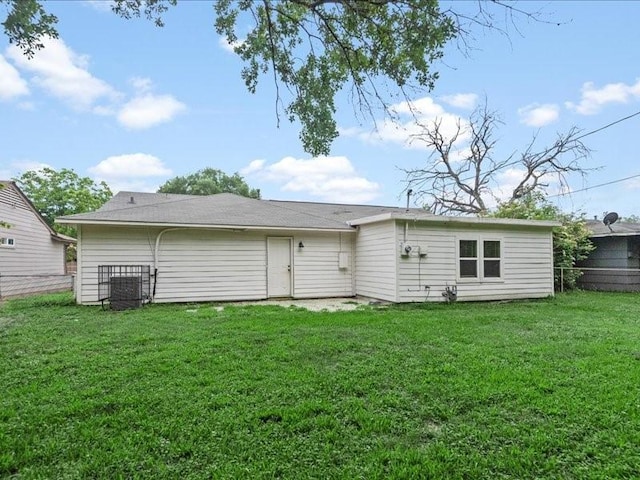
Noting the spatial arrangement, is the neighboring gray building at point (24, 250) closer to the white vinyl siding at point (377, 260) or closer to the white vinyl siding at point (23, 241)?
the white vinyl siding at point (23, 241)

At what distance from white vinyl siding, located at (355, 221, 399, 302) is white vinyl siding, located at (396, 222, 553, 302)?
→ 0.22m

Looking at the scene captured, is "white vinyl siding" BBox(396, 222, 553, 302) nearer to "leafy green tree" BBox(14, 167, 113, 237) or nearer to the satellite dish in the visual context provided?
the satellite dish

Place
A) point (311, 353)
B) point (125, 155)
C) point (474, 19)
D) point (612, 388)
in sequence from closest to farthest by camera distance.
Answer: point (612, 388) → point (474, 19) → point (311, 353) → point (125, 155)

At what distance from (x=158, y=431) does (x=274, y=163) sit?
17.2 m

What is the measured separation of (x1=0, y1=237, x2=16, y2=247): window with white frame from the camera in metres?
12.5

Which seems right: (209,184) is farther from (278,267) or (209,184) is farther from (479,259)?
(479,259)

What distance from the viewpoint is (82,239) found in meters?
8.69

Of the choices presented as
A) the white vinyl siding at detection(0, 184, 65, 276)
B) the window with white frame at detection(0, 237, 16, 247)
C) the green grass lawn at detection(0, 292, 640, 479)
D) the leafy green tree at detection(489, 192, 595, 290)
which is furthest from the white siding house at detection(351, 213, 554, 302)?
the white vinyl siding at detection(0, 184, 65, 276)

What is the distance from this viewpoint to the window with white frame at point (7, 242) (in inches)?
494

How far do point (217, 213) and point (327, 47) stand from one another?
248 inches

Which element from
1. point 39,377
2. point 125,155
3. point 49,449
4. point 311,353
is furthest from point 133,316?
point 125,155

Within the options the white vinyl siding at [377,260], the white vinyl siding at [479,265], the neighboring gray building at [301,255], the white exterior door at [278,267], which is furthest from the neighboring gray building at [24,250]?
the white vinyl siding at [479,265]

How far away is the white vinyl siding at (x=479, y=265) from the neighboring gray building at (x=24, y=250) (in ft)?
38.2

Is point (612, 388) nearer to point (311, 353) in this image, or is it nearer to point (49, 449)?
point (311, 353)
